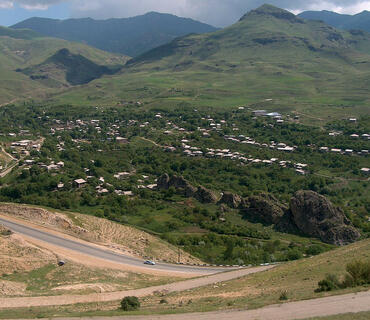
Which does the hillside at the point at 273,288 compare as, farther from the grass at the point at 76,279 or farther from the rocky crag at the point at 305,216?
the rocky crag at the point at 305,216

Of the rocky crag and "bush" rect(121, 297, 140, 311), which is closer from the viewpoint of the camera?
"bush" rect(121, 297, 140, 311)

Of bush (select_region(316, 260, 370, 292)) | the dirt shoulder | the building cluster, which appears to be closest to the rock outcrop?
the dirt shoulder

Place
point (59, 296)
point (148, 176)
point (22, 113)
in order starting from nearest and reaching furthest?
point (59, 296) < point (148, 176) < point (22, 113)

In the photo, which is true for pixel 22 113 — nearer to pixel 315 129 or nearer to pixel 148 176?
pixel 148 176

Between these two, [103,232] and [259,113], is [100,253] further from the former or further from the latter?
[259,113]

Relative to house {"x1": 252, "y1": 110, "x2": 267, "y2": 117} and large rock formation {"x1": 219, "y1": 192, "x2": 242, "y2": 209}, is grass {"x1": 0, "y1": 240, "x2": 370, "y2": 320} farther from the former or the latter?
house {"x1": 252, "y1": 110, "x2": 267, "y2": 117}

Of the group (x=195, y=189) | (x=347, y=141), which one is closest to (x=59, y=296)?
(x=195, y=189)
